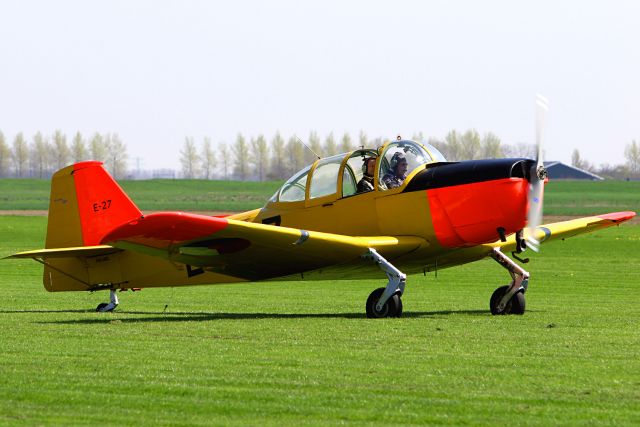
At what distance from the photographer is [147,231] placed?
1363cm

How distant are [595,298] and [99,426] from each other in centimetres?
1417

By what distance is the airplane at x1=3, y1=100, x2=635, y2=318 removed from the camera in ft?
48.4

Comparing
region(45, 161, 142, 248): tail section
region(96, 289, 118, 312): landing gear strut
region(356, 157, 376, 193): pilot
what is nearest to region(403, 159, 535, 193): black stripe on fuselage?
region(356, 157, 376, 193): pilot

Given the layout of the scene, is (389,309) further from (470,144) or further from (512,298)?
(470,144)

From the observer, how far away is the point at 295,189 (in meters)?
16.6

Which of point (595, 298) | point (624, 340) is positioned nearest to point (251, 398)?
point (624, 340)

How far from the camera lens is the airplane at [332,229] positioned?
14766 mm

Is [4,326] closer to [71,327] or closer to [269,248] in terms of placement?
[71,327]

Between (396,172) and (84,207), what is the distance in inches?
196

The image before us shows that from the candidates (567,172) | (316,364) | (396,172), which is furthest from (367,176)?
(567,172)

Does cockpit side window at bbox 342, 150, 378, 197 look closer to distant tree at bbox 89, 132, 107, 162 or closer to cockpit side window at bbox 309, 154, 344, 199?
cockpit side window at bbox 309, 154, 344, 199

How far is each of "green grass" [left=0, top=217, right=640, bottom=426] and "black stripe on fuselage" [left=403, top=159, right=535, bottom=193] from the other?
185 cm

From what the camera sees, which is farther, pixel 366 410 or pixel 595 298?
pixel 595 298

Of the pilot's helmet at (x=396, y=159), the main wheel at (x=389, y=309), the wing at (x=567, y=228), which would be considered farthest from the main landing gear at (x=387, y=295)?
the wing at (x=567, y=228)
